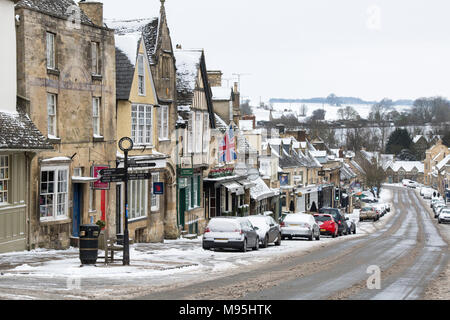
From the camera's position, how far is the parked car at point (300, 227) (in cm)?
3881

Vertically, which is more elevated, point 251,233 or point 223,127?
point 223,127

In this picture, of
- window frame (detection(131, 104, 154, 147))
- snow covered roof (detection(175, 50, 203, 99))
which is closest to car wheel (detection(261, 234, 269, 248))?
window frame (detection(131, 104, 154, 147))

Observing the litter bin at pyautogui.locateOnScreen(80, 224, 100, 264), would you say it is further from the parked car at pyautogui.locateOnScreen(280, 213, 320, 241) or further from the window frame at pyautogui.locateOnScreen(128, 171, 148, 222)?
the parked car at pyautogui.locateOnScreen(280, 213, 320, 241)

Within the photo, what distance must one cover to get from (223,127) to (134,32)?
1369 cm

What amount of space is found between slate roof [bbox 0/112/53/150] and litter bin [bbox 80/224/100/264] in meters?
3.75

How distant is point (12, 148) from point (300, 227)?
2002 cm

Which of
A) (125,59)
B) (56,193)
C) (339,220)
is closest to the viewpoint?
(56,193)

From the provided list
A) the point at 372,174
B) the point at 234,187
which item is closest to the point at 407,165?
the point at 372,174

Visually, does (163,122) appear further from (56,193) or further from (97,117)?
(56,193)

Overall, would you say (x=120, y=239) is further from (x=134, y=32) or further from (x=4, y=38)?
(x=134, y=32)

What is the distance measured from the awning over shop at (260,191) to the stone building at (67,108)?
25.8 meters

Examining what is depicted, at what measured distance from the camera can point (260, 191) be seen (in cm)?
5694

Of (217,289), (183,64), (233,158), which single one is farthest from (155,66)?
(217,289)

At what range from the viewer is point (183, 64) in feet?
131
